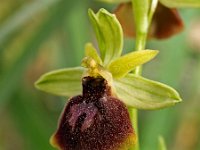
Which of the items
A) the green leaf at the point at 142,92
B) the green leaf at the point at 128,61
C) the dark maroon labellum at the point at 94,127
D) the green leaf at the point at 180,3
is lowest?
the dark maroon labellum at the point at 94,127

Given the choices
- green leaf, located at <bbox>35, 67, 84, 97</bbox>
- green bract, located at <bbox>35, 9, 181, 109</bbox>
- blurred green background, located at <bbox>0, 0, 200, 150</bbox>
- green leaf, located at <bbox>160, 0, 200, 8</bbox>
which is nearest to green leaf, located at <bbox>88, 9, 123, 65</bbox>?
green bract, located at <bbox>35, 9, 181, 109</bbox>

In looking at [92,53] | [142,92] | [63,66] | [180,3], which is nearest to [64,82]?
[92,53]

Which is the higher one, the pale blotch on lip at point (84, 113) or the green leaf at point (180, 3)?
the green leaf at point (180, 3)

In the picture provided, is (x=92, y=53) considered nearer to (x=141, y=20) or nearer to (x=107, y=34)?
(x=107, y=34)

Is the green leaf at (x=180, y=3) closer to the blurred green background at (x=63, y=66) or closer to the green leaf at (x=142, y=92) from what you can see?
the green leaf at (x=142, y=92)

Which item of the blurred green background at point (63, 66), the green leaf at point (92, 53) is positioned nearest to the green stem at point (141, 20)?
the green leaf at point (92, 53)

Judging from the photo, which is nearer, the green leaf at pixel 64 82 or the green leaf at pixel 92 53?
the green leaf at pixel 92 53

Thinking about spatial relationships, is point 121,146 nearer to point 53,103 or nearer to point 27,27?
point 53,103

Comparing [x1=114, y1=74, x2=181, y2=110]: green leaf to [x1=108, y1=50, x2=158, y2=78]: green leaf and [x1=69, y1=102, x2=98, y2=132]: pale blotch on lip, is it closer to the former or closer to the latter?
[x1=108, y1=50, x2=158, y2=78]: green leaf
